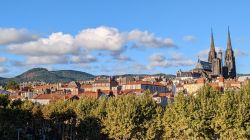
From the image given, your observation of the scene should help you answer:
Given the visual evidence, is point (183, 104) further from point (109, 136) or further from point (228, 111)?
point (109, 136)

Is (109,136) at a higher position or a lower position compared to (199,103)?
lower

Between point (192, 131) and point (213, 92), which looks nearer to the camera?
point (192, 131)

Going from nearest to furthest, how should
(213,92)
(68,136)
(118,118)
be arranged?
(213,92) → (118,118) → (68,136)

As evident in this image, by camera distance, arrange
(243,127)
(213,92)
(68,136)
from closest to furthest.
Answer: (243,127) → (213,92) → (68,136)

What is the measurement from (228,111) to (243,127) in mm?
2600

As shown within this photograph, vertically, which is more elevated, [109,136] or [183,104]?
[183,104]

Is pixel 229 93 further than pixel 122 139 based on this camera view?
No

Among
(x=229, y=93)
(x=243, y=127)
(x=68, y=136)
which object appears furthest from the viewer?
(x=68, y=136)

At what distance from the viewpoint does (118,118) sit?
7662cm

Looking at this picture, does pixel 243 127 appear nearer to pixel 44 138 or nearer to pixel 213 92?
pixel 213 92

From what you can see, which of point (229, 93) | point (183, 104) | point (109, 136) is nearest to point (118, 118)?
point (109, 136)

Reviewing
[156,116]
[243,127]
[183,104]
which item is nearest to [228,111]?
[243,127]

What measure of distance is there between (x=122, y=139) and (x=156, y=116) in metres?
7.78

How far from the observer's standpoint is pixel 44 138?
95.1m
